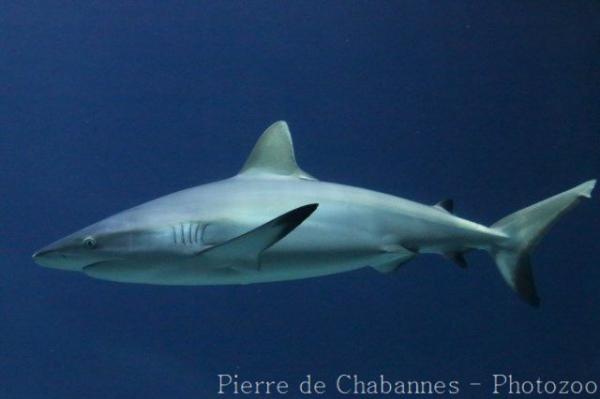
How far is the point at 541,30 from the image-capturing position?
4324 mm

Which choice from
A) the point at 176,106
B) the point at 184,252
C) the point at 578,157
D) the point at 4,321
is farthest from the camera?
the point at 578,157

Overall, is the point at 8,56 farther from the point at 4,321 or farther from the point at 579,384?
the point at 579,384

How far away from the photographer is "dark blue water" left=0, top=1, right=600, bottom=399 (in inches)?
148

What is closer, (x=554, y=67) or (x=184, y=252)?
(x=184, y=252)

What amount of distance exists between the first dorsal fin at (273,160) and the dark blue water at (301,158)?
124cm

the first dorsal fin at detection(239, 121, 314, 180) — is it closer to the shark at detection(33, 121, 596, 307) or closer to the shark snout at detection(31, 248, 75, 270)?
the shark at detection(33, 121, 596, 307)

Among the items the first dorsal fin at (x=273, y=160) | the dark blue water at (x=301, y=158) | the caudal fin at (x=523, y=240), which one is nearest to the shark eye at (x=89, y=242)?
the first dorsal fin at (x=273, y=160)

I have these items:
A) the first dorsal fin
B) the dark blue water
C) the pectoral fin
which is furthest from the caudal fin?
the dark blue water

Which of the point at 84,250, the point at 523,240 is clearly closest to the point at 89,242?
the point at 84,250

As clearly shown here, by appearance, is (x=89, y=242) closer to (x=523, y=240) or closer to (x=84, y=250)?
(x=84, y=250)

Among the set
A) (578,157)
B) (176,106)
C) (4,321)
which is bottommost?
(4,321)

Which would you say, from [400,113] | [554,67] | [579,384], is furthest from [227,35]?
[579,384]

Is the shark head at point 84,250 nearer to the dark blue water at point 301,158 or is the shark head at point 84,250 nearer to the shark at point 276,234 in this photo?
the shark at point 276,234

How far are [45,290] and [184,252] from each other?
1.93m
